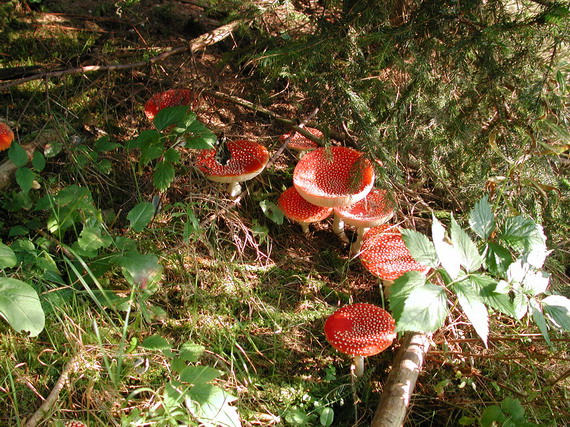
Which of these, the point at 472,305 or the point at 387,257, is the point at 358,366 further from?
the point at 472,305

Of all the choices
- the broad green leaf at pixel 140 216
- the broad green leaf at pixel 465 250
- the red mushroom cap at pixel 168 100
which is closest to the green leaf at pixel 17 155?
the broad green leaf at pixel 140 216

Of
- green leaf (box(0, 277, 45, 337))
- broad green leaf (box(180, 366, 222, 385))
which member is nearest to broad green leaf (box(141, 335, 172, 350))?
broad green leaf (box(180, 366, 222, 385))

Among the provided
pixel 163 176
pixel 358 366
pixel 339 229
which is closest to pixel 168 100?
pixel 163 176

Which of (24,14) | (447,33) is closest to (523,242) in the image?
(447,33)

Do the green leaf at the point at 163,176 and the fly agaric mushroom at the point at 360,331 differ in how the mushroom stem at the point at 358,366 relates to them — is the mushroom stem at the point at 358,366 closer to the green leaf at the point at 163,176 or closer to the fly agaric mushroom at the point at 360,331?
the fly agaric mushroom at the point at 360,331

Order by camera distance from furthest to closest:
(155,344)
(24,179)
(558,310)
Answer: (24,179)
(155,344)
(558,310)

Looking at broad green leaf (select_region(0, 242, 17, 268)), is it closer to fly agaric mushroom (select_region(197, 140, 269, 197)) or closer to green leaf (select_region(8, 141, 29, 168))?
green leaf (select_region(8, 141, 29, 168))

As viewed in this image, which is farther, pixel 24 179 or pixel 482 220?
pixel 24 179
